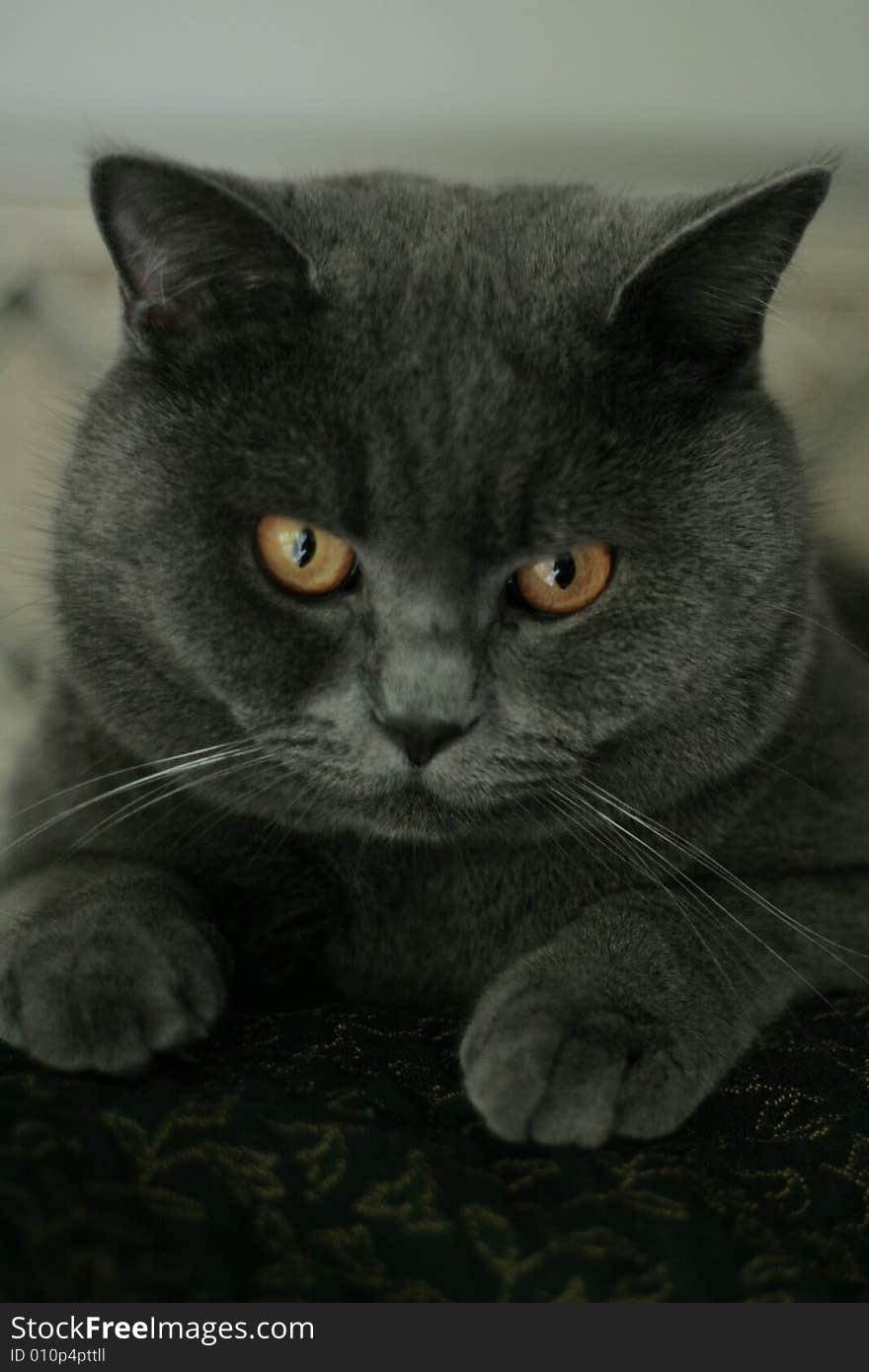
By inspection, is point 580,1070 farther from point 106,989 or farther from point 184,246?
point 184,246

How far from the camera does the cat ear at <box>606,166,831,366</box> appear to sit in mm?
760

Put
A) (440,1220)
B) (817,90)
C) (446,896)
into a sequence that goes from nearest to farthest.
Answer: (440,1220) → (446,896) → (817,90)

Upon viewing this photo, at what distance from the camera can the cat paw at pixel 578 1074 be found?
683 mm

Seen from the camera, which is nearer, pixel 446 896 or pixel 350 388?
pixel 350 388

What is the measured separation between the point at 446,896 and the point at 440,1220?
289 millimetres

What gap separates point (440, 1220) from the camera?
633mm

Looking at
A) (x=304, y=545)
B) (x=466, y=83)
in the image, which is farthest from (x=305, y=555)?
(x=466, y=83)

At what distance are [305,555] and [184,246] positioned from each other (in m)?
0.20

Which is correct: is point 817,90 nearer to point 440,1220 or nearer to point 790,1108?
point 790,1108

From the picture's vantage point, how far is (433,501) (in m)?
0.75

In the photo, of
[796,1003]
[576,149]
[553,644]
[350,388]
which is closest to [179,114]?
[576,149]

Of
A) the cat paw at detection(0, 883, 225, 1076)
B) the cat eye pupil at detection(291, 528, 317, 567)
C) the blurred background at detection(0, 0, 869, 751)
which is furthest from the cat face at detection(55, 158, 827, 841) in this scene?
the blurred background at detection(0, 0, 869, 751)

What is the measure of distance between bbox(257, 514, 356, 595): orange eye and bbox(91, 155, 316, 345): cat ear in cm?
14

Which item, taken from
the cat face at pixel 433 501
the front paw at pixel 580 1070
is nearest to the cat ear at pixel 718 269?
the cat face at pixel 433 501
